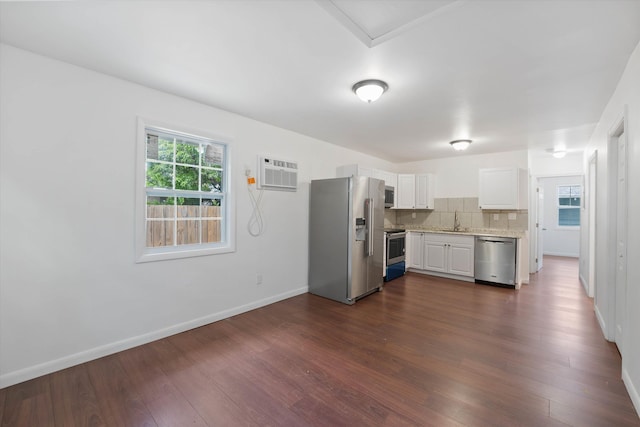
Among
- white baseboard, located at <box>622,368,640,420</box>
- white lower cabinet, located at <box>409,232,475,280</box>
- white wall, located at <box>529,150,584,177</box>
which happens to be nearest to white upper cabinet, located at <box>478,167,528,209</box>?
white lower cabinet, located at <box>409,232,475,280</box>

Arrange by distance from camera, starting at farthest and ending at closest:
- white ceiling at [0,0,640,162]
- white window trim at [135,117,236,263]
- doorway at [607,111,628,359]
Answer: white window trim at [135,117,236,263] → doorway at [607,111,628,359] → white ceiling at [0,0,640,162]

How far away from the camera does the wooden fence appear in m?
2.88

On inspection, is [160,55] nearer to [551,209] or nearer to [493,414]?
[493,414]

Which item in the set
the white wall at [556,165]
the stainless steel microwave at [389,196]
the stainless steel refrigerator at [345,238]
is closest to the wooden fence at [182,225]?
the stainless steel refrigerator at [345,238]

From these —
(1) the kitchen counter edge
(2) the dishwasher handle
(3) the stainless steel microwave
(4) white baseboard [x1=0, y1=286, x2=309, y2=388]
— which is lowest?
(4) white baseboard [x1=0, y1=286, x2=309, y2=388]

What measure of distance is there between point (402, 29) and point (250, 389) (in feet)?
9.02

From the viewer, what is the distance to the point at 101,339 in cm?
243

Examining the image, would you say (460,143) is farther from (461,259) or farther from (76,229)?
(76,229)

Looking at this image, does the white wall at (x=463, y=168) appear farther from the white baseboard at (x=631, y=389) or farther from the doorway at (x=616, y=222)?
the white baseboard at (x=631, y=389)

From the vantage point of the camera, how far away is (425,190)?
235 inches

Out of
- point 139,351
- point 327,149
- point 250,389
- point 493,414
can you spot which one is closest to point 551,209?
point 327,149

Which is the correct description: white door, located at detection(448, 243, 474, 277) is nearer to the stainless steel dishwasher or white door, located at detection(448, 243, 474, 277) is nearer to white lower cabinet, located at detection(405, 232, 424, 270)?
the stainless steel dishwasher

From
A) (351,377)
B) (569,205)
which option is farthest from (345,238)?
(569,205)

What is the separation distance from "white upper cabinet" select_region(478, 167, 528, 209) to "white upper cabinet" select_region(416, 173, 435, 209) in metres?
0.97
